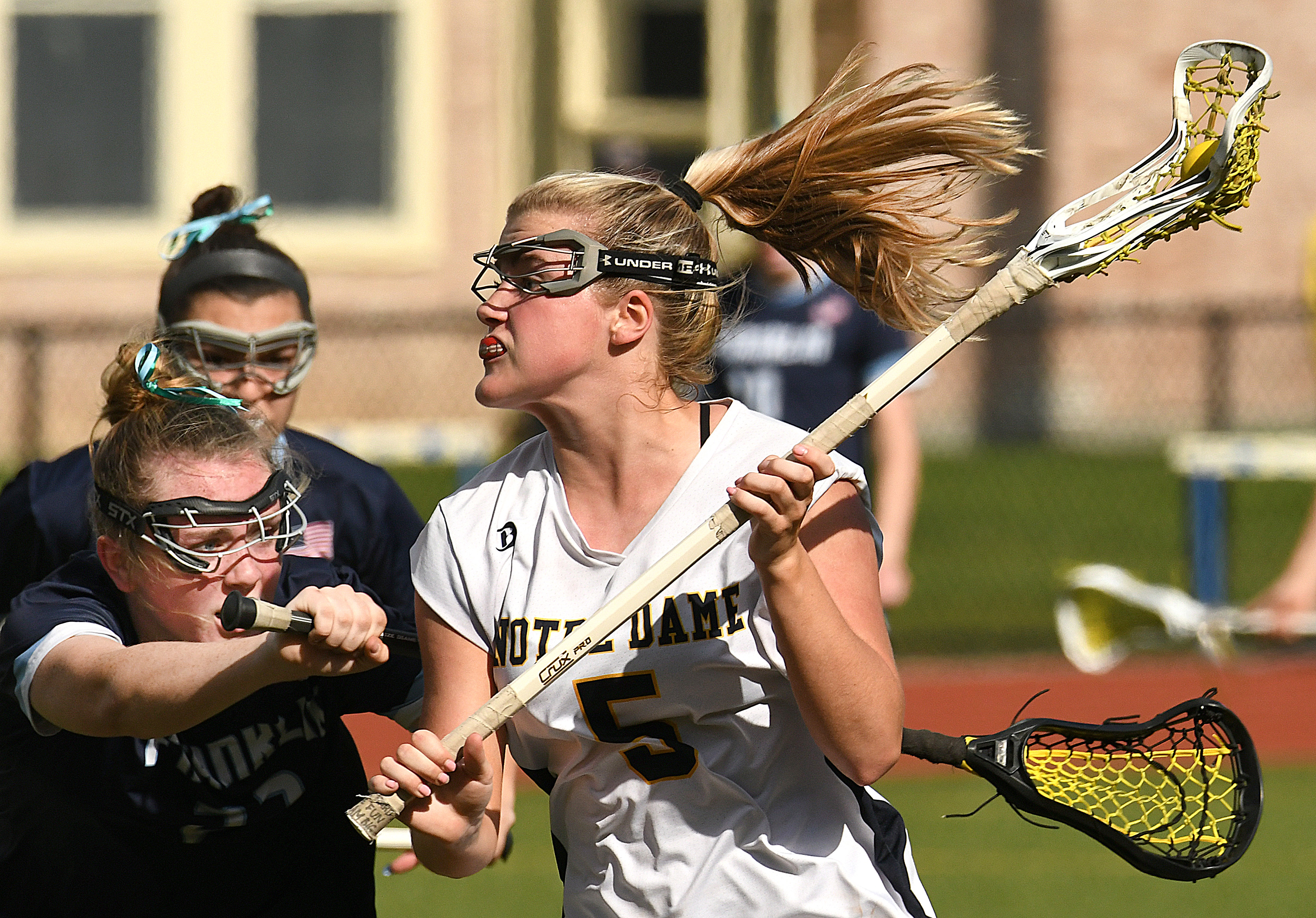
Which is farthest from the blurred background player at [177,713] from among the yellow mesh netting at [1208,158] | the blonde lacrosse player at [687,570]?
the yellow mesh netting at [1208,158]

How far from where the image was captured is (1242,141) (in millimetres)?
2918

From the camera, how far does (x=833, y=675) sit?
268cm

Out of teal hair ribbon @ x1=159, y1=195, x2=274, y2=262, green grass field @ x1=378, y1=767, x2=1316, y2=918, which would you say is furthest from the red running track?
teal hair ribbon @ x1=159, y1=195, x2=274, y2=262

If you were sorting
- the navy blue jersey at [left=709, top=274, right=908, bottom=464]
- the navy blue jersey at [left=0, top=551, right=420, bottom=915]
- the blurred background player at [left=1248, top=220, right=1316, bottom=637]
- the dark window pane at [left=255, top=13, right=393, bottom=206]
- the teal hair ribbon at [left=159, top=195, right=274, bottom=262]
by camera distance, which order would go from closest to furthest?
the navy blue jersey at [left=0, top=551, right=420, bottom=915], the teal hair ribbon at [left=159, top=195, right=274, bottom=262], the navy blue jersey at [left=709, top=274, right=908, bottom=464], the blurred background player at [left=1248, top=220, right=1316, bottom=637], the dark window pane at [left=255, top=13, right=393, bottom=206]

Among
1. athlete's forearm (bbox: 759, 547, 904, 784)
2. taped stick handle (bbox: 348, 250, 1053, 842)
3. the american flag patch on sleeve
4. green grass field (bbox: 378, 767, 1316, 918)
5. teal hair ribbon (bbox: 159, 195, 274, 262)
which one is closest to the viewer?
athlete's forearm (bbox: 759, 547, 904, 784)

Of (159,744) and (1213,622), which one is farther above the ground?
(159,744)

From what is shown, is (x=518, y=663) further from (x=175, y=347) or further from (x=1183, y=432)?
(x=1183, y=432)

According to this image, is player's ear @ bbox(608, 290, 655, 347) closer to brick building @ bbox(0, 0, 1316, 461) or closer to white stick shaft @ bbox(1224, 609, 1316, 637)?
white stick shaft @ bbox(1224, 609, 1316, 637)

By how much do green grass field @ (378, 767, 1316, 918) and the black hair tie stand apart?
2950 mm

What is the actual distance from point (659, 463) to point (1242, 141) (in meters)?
1.09

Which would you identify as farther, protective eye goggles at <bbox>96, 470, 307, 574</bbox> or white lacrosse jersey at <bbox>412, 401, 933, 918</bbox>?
protective eye goggles at <bbox>96, 470, 307, 574</bbox>

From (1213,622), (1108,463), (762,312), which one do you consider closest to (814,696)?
(762,312)

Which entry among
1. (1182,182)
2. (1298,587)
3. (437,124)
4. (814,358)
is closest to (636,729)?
(1182,182)

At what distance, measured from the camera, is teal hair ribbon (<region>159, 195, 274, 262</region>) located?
167 inches
